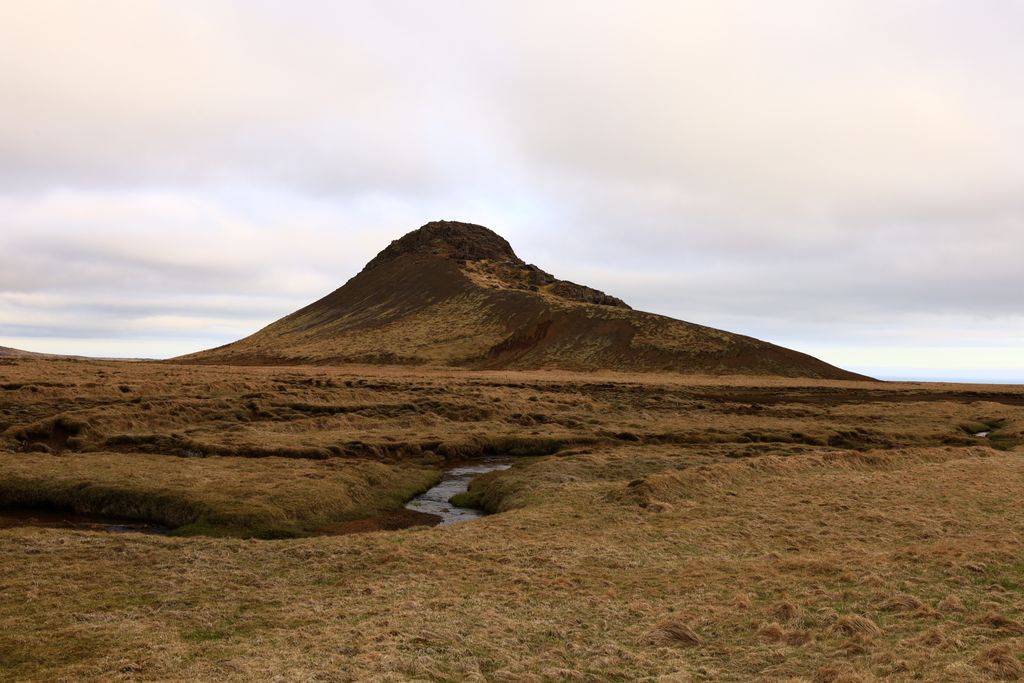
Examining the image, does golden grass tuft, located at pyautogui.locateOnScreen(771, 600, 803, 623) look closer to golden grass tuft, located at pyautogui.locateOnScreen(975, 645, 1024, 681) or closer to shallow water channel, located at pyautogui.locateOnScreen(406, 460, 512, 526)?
golden grass tuft, located at pyautogui.locateOnScreen(975, 645, 1024, 681)

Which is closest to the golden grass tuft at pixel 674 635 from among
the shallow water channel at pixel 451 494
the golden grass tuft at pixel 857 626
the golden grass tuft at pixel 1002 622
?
the golden grass tuft at pixel 857 626

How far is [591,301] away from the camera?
7648 inches

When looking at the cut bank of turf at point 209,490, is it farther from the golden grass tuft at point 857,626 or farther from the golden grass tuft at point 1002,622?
the golden grass tuft at point 1002,622

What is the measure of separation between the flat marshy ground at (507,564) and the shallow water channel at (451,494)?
1189 mm

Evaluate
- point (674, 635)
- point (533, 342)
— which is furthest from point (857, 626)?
point (533, 342)

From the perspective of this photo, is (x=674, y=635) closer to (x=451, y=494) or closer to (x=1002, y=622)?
(x=1002, y=622)

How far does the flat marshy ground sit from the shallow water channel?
1189 mm

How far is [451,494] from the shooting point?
34.1m

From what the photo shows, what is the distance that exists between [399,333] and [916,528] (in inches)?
6343

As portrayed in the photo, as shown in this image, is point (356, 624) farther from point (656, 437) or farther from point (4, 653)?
point (656, 437)

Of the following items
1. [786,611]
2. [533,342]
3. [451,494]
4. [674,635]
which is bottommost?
[451,494]

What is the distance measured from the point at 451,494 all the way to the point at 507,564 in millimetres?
14541

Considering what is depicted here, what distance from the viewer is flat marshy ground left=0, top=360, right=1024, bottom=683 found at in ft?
43.6

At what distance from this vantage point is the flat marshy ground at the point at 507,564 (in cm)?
1328
